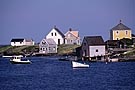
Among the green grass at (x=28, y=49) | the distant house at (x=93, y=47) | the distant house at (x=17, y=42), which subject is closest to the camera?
the distant house at (x=93, y=47)

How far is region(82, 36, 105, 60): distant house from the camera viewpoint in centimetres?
10019

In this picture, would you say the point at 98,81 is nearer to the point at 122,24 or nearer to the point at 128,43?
the point at 128,43

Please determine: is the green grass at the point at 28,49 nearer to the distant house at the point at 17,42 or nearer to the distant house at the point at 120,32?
the distant house at the point at 17,42

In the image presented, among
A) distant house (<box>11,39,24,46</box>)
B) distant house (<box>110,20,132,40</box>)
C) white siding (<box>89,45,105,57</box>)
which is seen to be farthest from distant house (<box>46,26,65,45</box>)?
white siding (<box>89,45,105,57</box>)

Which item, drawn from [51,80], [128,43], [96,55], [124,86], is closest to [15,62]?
[96,55]

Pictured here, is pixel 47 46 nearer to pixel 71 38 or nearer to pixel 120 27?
pixel 71 38

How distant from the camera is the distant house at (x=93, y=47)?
100188mm

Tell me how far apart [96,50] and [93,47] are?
4.51 ft

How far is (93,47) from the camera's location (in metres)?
101

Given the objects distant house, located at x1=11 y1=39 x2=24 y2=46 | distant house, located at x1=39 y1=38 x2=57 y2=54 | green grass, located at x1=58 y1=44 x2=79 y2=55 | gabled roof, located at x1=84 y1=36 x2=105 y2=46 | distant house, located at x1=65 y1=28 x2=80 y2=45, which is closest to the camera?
gabled roof, located at x1=84 y1=36 x2=105 y2=46

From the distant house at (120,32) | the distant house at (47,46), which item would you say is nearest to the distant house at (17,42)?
the distant house at (47,46)

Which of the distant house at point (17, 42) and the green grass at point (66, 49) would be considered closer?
the green grass at point (66, 49)

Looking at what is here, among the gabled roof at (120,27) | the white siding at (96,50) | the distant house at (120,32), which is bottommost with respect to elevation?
the white siding at (96,50)

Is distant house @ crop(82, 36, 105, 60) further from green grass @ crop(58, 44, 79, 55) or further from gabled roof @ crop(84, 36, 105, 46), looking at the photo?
green grass @ crop(58, 44, 79, 55)
